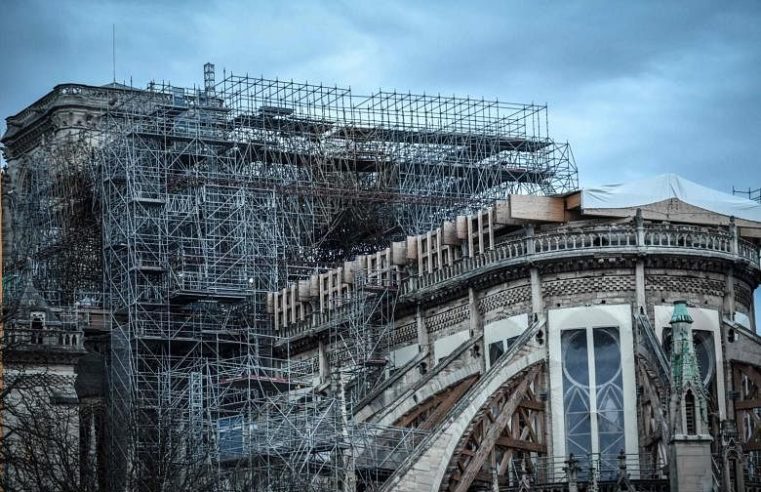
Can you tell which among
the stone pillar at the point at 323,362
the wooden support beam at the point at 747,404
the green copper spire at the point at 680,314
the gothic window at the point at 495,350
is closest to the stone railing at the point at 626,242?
the gothic window at the point at 495,350

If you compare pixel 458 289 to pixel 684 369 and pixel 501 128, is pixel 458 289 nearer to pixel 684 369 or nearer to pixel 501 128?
pixel 684 369

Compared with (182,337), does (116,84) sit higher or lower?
higher

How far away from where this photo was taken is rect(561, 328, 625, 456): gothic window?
68625 mm

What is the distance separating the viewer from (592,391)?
69.2 m

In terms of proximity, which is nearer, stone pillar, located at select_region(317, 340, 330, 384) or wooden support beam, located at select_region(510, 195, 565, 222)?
wooden support beam, located at select_region(510, 195, 565, 222)

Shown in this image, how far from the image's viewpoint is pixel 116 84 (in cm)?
10950

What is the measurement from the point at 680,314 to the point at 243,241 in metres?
28.1

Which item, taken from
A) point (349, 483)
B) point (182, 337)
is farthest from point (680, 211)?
point (182, 337)

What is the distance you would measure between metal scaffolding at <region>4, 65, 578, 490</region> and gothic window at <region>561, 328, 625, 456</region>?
5661 mm

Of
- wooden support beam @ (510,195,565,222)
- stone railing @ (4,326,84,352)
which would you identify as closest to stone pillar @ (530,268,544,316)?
wooden support beam @ (510,195,565,222)

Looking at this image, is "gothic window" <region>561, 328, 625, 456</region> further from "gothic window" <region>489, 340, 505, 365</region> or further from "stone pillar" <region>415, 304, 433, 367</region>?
"stone pillar" <region>415, 304, 433, 367</region>

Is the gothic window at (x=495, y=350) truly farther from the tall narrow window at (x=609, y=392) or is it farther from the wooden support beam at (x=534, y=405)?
the tall narrow window at (x=609, y=392)

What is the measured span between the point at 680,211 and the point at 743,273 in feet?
10.2

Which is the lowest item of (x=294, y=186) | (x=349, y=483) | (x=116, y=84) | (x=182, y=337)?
(x=349, y=483)
